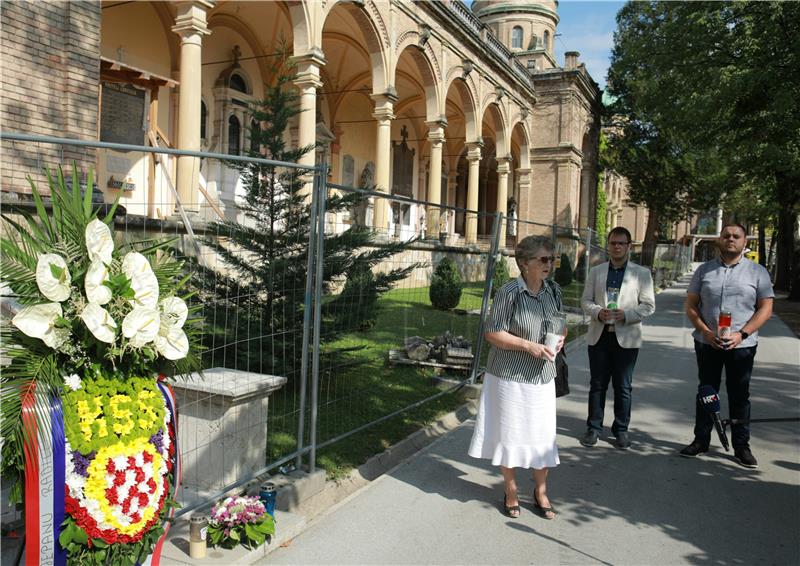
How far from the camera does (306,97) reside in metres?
14.8

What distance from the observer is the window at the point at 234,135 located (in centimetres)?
1872

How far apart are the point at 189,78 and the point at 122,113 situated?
1.57 meters

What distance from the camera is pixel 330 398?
544 centimetres

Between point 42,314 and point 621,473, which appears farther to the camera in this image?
point 621,473

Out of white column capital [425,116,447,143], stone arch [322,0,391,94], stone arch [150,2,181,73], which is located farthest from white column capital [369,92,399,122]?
stone arch [150,2,181,73]

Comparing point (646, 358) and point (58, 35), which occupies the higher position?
point (58, 35)

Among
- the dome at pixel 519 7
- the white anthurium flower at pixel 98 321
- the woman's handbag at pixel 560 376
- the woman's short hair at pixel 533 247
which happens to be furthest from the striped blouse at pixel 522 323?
the dome at pixel 519 7

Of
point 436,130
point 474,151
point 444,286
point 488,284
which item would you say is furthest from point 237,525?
point 474,151

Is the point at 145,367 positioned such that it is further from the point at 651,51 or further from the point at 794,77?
the point at 651,51

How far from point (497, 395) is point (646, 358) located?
7.14 m

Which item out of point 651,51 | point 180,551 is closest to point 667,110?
point 651,51

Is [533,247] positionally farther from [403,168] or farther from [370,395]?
[403,168]

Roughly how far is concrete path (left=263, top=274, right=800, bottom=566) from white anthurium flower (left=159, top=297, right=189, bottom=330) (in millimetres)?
1681

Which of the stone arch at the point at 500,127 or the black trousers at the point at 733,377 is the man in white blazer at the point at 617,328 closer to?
the black trousers at the point at 733,377
